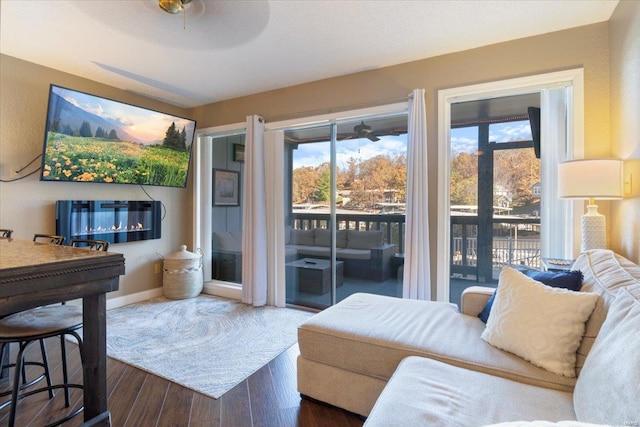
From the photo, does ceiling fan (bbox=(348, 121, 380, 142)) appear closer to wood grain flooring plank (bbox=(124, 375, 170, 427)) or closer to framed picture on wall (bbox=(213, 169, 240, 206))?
framed picture on wall (bbox=(213, 169, 240, 206))

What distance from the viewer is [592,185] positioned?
1896 millimetres

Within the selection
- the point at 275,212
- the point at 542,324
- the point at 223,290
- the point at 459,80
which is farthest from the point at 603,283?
the point at 223,290

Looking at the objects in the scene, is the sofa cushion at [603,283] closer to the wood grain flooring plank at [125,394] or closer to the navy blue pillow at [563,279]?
the navy blue pillow at [563,279]

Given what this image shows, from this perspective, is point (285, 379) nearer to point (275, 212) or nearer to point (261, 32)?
point (275, 212)

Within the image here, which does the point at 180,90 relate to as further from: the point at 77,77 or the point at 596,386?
the point at 596,386

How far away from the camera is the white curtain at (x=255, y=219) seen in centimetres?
362

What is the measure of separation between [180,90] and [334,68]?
185 cm

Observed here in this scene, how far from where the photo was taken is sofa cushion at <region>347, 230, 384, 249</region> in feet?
11.0

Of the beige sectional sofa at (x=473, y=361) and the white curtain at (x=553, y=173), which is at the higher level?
the white curtain at (x=553, y=173)

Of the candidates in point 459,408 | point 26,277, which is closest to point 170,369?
point 26,277

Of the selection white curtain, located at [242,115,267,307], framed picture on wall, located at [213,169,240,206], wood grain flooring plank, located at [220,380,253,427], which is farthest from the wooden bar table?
framed picture on wall, located at [213,169,240,206]

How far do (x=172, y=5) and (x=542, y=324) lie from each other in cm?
270

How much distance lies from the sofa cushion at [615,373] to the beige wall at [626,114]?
3.50ft

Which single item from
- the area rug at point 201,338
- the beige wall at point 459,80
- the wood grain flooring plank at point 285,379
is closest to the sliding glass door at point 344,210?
the beige wall at point 459,80
